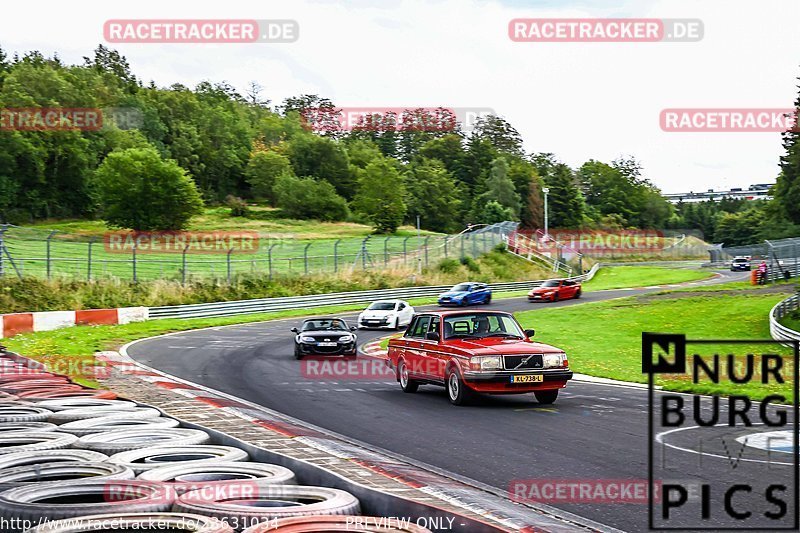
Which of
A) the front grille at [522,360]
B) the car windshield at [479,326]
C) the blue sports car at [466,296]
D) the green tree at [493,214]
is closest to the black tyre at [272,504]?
the front grille at [522,360]

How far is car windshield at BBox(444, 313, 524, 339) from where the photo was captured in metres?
16.0

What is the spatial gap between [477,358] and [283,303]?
35673mm

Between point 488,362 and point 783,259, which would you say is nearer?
point 488,362

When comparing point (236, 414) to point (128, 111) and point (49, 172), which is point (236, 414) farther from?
point (128, 111)

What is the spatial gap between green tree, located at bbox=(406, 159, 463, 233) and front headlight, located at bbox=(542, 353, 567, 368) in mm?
105063

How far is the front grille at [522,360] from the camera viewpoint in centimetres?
1455

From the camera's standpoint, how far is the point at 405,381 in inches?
683

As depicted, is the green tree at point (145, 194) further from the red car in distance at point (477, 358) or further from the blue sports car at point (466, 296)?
the red car in distance at point (477, 358)

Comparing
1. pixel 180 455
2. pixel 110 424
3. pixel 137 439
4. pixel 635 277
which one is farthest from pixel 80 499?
pixel 635 277

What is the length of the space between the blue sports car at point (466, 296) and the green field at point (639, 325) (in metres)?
6.36

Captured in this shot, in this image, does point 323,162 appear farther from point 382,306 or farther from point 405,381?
point 405,381

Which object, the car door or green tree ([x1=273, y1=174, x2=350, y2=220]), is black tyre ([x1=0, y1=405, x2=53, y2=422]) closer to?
the car door

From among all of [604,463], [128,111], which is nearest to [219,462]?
[604,463]

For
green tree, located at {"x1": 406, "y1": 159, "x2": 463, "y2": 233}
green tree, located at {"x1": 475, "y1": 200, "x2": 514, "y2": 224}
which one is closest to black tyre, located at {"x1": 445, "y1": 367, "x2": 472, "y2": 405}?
green tree, located at {"x1": 475, "y1": 200, "x2": 514, "y2": 224}
